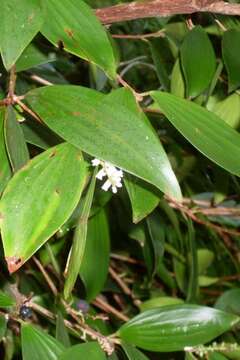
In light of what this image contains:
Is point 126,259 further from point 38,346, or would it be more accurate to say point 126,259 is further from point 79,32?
point 79,32

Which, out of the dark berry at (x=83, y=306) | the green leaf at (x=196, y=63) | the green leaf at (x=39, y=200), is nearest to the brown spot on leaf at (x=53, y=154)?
the green leaf at (x=39, y=200)

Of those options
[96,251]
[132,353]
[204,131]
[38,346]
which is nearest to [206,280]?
[96,251]

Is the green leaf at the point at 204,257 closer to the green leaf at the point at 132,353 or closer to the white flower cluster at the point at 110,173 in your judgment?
the green leaf at the point at 132,353

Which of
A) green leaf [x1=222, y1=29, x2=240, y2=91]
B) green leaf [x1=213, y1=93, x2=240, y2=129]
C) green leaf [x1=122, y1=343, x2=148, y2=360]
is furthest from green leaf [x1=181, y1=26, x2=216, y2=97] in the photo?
green leaf [x1=122, y1=343, x2=148, y2=360]

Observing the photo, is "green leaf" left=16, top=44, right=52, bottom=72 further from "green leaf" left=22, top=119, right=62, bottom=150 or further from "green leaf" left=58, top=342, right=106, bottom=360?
"green leaf" left=58, top=342, right=106, bottom=360

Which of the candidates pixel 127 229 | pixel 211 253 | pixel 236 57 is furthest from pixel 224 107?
pixel 211 253

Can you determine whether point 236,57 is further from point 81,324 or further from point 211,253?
point 211,253
